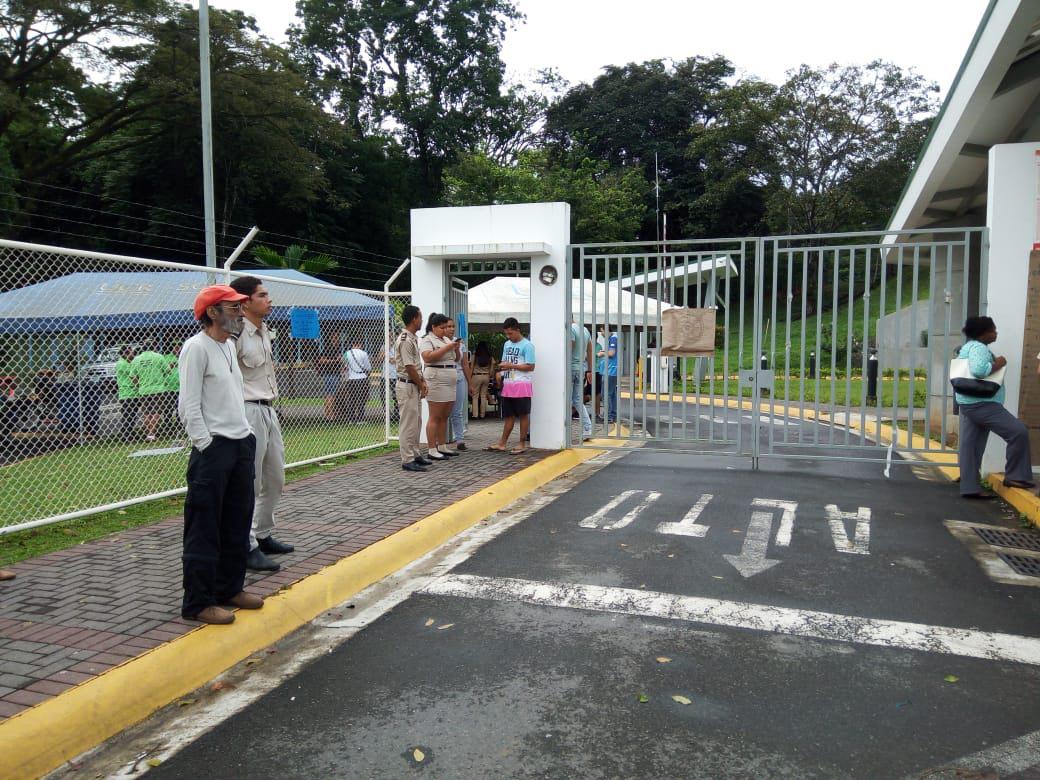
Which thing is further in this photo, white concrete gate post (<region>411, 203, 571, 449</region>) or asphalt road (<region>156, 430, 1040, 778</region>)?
white concrete gate post (<region>411, 203, 571, 449</region>)

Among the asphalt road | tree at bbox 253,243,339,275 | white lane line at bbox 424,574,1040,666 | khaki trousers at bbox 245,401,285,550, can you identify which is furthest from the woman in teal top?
tree at bbox 253,243,339,275

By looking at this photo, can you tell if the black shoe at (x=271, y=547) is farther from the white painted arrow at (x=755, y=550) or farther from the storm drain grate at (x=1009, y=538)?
the storm drain grate at (x=1009, y=538)

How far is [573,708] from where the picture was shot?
3.49 m

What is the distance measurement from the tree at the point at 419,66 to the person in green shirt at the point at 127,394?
35.0 meters

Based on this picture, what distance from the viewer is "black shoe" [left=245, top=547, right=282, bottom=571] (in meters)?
5.03

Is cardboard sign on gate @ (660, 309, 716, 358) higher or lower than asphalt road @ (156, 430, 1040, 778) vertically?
higher

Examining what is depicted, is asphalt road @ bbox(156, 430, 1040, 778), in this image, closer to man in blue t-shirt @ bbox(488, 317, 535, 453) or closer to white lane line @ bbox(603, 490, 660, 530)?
white lane line @ bbox(603, 490, 660, 530)

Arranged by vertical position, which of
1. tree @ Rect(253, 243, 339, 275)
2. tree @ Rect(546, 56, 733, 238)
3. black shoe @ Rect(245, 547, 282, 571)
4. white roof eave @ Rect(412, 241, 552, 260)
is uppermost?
tree @ Rect(546, 56, 733, 238)

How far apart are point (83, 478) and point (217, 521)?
202 inches

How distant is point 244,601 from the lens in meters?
4.35

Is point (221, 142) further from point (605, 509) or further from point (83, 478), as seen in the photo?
point (605, 509)

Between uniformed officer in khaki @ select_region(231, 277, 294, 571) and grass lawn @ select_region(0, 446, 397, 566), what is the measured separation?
Answer: 167 centimetres

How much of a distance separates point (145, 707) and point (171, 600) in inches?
43.2

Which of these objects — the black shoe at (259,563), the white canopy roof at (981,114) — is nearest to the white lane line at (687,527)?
the black shoe at (259,563)
